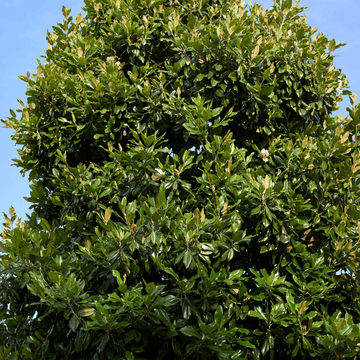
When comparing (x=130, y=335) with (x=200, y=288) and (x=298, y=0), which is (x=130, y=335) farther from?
(x=298, y=0)

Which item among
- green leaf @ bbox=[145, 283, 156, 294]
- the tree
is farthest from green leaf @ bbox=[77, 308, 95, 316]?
green leaf @ bbox=[145, 283, 156, 294]

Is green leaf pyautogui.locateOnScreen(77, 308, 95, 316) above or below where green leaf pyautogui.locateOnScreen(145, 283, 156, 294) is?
below

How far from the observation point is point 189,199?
6719mm

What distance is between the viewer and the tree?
19.5ft

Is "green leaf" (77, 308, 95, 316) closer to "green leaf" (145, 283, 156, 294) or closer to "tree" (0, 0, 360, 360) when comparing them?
"tree" (0, 0, 360, 360)

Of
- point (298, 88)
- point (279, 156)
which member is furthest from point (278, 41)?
point (279, 156)

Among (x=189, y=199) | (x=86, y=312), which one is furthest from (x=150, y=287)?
(x=189, y=199)

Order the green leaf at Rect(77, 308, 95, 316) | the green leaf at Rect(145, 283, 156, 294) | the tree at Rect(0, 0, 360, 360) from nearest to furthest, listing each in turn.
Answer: the green leaf at Rect(145, 283, 156, 294) < the green leaf at Rect(77, 308, 95, 316) < the tree at Rect(0, 0, 360, 360)

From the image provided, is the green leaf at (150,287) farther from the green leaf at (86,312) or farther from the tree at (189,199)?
the green leaf at (86,312)

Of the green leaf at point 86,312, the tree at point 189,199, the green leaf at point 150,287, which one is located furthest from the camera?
the tree at point 189,199

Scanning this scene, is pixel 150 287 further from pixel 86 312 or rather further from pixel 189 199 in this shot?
pixel 189 199

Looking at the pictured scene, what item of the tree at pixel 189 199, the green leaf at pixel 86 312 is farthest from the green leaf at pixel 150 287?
the green leaf at pixel 86 312

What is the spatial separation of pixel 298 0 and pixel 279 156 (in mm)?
3821

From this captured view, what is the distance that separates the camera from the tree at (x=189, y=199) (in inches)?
234
